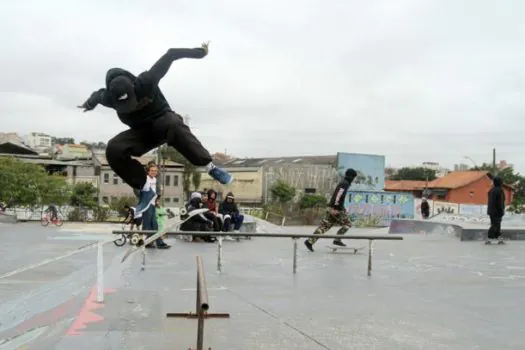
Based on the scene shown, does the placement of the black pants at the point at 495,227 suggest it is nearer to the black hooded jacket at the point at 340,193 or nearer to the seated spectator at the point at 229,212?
the black hooded jacket at the point at 340,193

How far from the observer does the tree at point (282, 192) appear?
73.1m

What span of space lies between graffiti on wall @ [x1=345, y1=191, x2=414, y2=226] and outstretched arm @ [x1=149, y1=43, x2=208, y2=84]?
146 ft

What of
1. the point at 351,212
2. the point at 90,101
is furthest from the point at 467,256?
the point at 351,212

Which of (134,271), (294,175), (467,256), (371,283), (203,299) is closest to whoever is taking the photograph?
(203,299)

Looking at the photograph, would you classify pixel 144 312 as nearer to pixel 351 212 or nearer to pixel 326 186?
pixel 351 212

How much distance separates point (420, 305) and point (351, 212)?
44.0m

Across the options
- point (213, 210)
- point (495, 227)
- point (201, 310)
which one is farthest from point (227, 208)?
point (201, 310)

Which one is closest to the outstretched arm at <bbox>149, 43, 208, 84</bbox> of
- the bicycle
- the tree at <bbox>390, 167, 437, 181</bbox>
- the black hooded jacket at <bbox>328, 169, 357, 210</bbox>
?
the black hooded jacket at <bbox>328, 169, 357, 210</bbox>

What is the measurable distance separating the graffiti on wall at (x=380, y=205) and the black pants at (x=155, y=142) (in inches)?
1746

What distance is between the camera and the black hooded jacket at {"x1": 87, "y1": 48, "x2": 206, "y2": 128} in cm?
521

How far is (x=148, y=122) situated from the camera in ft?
18.4

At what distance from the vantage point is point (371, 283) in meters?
8.79

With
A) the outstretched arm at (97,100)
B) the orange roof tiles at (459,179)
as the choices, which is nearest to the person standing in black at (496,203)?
the outstretched arm at (97,100)

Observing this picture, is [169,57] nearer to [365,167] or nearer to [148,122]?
[148,122]
